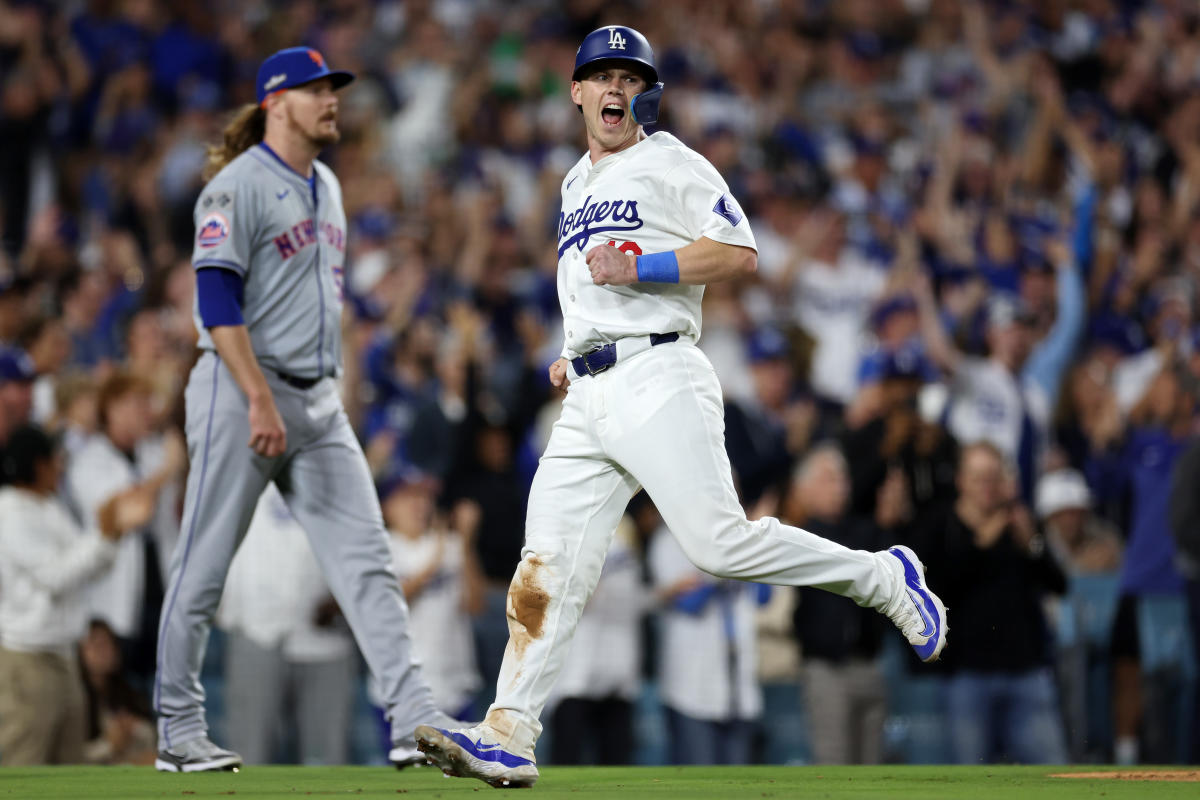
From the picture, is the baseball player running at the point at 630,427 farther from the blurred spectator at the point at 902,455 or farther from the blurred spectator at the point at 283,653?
the blurred spectator at the point at 283,653

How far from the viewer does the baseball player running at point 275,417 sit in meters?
4.84

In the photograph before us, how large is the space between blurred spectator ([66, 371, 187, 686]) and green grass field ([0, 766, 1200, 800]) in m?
2.09

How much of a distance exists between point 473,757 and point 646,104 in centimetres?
188

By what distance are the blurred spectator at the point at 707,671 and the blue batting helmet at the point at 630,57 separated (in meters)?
3.67

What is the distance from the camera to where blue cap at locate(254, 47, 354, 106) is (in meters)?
5.04

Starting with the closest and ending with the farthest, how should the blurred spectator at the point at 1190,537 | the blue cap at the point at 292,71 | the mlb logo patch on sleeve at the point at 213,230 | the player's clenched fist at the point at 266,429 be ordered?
the player's clenched fist at the point at 266,429
the mlb logo patch on sleeve at the point at 213,230
the blue cap at the point at 292,71
the blurred spectator at the point at 1190,537

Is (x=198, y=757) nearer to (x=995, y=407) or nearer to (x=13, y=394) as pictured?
(x=13, y=394)

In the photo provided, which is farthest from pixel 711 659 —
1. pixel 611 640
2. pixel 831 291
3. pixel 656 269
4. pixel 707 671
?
pixel 831 291

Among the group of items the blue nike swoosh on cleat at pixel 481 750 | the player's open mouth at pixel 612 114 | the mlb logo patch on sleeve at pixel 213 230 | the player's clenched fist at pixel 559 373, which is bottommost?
the blue nike swoosh on cleat at pixel 481 750

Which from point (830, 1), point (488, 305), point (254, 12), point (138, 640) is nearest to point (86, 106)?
point (254, 12)

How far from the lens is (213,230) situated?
4.86m

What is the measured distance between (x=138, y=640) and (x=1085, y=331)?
254 inches

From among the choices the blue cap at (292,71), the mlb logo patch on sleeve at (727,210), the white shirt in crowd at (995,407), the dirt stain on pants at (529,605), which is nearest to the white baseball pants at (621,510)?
the dirt stain on pants at (529,605)

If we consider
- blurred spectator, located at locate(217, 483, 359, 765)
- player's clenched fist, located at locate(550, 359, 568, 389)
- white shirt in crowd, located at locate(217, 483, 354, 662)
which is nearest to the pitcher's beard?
player's clenched fist, located at locate(550, 359, 568, 389)
